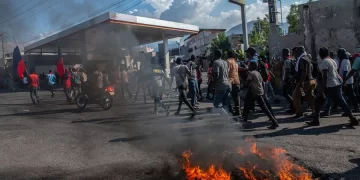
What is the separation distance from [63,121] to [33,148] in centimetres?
299

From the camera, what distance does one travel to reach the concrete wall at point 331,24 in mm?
13242

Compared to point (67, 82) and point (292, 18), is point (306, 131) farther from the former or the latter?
point (292, 18)

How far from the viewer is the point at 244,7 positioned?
1391 centimetres

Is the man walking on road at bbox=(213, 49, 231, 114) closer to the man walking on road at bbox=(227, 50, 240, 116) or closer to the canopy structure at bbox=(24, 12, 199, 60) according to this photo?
the man walking on road at bbox=(227, 50, 240, 116)

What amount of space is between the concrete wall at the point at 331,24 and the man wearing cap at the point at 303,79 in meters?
7.88

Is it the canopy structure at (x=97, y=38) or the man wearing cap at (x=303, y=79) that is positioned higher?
the canopy structure at (x=97, y=38)

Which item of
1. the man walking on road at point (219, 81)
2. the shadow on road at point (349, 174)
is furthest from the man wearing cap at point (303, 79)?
the shadow on road at point (349, 174)

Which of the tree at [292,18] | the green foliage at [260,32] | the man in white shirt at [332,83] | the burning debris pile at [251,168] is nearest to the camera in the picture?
the burning debris pile at [251,168]

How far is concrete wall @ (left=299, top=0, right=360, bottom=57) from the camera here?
521 inches

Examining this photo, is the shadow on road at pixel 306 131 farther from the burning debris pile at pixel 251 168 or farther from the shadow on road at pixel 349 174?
the shadow on road at pixel 349 174

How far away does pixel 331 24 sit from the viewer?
1388cm

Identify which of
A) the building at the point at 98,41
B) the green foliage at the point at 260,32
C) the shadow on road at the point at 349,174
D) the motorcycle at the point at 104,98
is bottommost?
the shadow on road at the point at 349,174

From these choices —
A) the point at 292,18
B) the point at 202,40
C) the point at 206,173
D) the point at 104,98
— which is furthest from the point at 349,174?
the point at 202,40

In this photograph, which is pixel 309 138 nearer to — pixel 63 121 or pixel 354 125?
pixel 354 125
